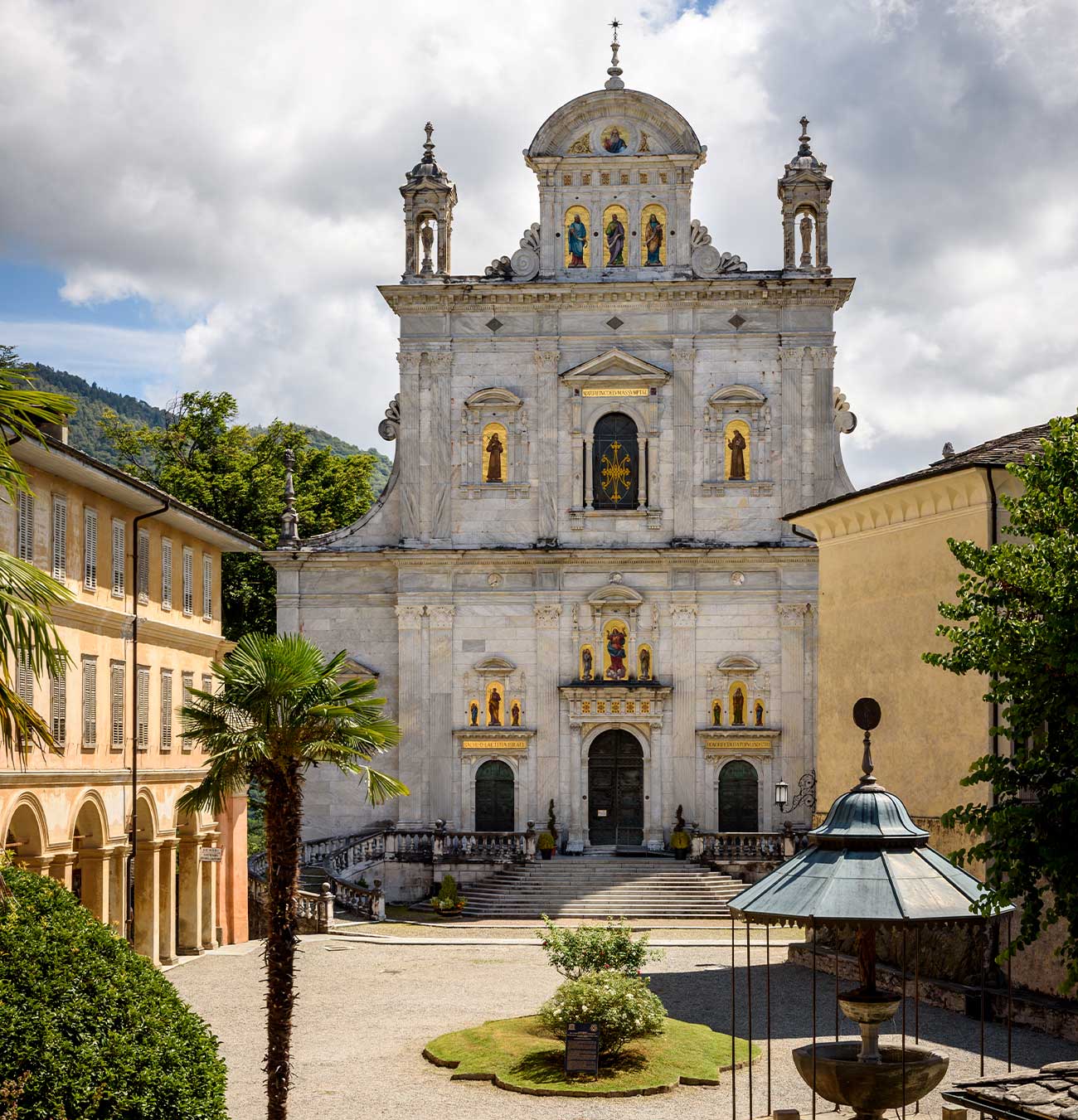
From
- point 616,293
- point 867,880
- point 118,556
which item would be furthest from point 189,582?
point 867,880

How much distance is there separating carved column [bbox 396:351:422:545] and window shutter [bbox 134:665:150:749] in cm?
1738

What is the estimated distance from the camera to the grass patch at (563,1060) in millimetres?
23031

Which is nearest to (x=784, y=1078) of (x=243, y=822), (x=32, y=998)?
(x=32, y=998)

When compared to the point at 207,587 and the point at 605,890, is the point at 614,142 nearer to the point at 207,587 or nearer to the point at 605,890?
the point at 207,587

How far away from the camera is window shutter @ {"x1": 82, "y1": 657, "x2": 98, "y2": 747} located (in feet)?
103

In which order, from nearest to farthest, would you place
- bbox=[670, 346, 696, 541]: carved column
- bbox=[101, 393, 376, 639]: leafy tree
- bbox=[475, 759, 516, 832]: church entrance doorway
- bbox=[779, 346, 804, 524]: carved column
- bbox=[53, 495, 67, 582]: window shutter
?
bbox=[53, 495, 67, 582]: window shutter
bbox=[475, 759, 516, 832]: church entrance doorway
bbox=[779, 346, 804, 524]: carved column
bbox=[670, 346, 696, 541]: carved column
bbox=[101, 393, 376, 639]: leafy tree

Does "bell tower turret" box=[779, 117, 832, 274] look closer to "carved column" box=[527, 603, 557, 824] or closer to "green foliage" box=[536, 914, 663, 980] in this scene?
"carved column" box=[527, 603, 557, 824]

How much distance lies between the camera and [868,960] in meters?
14.5

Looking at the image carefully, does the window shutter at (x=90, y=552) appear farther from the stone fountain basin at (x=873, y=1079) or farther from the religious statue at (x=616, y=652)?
the religious statue at (x=616, y=652)

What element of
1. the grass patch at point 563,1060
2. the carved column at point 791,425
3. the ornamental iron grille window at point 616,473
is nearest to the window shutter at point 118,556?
the grass patch at point 563,1060

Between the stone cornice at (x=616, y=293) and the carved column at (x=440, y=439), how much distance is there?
6.43 ft

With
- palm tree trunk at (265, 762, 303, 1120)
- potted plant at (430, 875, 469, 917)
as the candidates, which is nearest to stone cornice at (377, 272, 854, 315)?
potted plant at (430, 875, 469, 917)

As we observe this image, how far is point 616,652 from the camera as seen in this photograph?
51.8 meters

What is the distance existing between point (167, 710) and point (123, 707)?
337 centimetres
